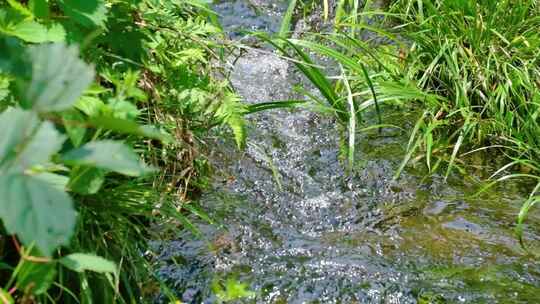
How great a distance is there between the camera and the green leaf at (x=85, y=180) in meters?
1.27

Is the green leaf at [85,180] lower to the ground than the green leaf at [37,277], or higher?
higher

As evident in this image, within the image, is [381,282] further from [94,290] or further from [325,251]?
[94,290]

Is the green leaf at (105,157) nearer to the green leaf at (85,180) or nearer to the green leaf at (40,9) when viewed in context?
the green leaf at (85,180)

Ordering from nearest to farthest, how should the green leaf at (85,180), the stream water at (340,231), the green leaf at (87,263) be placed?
1. the green leaf at (85,180)
2. the green leaf at (87,263)
3. the stream water at (340,231)

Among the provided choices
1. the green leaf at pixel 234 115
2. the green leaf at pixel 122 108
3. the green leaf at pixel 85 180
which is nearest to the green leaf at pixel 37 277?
the green leaf at pixel 85 180

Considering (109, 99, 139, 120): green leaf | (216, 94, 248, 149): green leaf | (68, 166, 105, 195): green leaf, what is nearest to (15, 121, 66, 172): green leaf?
(68, 166, 105, 195): green leaf

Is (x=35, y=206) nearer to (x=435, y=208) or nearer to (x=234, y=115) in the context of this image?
(x=234, y=115)

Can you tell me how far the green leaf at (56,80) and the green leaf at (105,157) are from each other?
6 centimetres

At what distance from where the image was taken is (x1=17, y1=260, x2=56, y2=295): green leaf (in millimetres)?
1354

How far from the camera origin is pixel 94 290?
186 cm

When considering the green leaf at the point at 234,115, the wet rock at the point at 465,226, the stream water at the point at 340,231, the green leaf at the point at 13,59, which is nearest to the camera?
the green leaf at the point at 13,59

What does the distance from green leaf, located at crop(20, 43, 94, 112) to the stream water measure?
1041 millimetres

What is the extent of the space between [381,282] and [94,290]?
0.86 m

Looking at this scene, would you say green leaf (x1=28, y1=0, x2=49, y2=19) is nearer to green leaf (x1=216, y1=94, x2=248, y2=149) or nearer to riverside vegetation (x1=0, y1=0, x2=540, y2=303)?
riverside vegetation (x1=0, y1=0, x2=540, y2=303)
